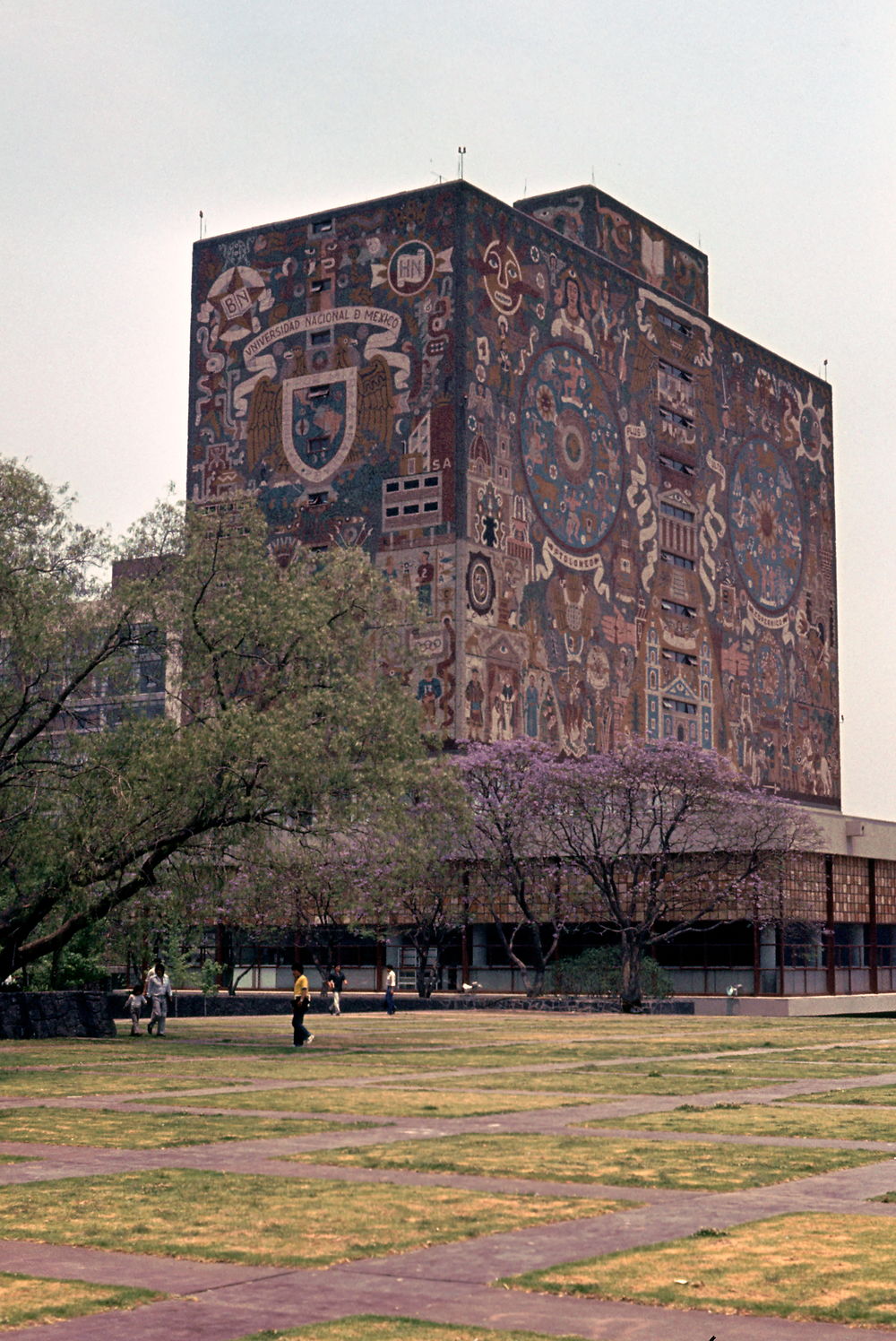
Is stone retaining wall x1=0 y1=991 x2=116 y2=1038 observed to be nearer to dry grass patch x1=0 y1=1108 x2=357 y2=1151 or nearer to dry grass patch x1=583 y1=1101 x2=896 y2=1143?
dry grass patch x1=0 y1=1108 x2=357 y2=1151

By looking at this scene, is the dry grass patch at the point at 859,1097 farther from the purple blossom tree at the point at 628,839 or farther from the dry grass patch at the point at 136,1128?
the purple blossom tree at the point at 628,839

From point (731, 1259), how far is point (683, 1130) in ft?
25.0

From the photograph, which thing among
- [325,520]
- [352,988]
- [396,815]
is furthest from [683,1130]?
[325,520]

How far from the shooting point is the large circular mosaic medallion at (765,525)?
114 meters

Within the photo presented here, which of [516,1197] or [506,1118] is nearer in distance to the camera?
[516,1197]

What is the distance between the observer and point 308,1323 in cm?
836

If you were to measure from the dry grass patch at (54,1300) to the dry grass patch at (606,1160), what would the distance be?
5.22 meters

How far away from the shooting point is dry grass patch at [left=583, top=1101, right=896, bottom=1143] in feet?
56.6

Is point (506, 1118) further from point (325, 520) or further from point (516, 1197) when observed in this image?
point (325, 520)

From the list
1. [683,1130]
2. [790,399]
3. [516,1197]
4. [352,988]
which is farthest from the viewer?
[790,399]

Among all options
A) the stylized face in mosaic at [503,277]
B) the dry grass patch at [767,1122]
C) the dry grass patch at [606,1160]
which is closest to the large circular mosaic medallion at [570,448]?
the stylized face in mosaic at [503,277]

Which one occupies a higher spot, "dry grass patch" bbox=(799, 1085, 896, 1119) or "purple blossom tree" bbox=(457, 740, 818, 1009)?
"purple blossom tree" bbox=(457, 740, 818, 1009)

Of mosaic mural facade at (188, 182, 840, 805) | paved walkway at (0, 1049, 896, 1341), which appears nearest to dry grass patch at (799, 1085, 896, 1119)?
paved walkway at (0, 1049, 896, 1341)

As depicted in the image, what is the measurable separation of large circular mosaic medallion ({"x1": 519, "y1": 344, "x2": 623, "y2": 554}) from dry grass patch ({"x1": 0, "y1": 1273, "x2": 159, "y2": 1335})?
84.5m
